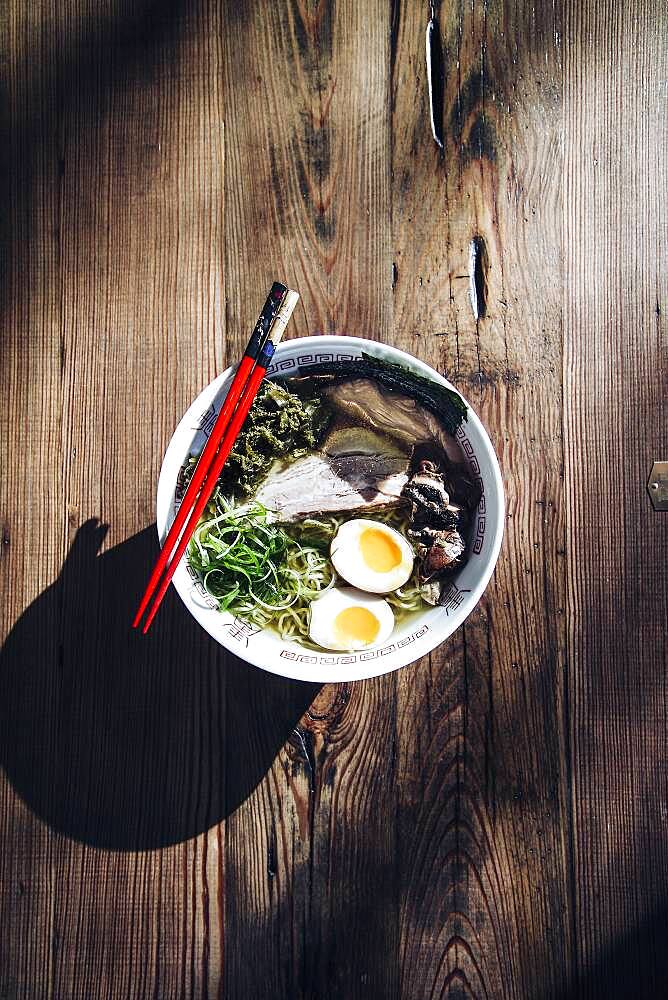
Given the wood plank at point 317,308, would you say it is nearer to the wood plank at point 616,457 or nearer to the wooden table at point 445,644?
the wooden table at point 445,644

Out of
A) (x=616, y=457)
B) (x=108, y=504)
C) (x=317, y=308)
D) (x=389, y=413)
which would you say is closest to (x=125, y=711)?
(x=108, y=504)

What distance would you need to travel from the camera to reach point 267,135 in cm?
153

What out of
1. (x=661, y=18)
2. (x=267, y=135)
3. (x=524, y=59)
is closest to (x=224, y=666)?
(x=267, y=135)

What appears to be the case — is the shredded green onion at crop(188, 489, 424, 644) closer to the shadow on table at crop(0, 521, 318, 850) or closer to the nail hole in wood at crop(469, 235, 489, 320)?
the shadow on table at crop(0, 521, 318, 850)

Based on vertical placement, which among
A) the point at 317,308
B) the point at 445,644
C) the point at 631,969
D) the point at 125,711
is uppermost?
the point at 317,308

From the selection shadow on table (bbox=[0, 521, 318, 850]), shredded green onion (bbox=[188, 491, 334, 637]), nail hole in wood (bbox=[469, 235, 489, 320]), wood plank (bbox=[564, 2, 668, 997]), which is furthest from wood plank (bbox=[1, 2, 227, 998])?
wood plank (bbox=[564, 2, 668, 997])

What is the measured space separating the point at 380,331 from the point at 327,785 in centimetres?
97

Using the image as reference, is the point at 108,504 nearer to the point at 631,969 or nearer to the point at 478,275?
the point at 478,275

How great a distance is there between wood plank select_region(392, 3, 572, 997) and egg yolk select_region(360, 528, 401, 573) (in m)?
0.30

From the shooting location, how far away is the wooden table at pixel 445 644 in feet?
4.86

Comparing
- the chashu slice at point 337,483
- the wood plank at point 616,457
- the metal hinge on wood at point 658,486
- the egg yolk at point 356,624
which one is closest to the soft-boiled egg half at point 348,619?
the egg yolk at point 356,624

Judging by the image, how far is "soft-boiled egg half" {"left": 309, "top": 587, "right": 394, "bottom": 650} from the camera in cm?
126

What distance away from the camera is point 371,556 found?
131cm

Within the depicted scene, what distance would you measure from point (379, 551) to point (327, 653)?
0.21 m
